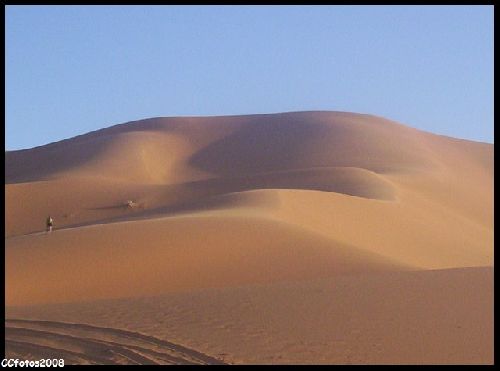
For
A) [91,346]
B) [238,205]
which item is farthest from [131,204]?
[91,346]

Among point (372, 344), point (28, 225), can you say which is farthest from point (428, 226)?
point (372, 344)

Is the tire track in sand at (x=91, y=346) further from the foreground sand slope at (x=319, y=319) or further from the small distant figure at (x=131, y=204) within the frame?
the small distant figure at (x=131, y=204)

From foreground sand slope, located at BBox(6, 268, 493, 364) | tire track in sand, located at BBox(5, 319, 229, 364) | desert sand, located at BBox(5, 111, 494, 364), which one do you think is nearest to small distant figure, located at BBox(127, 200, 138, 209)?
desert sand, located at BBox(5, 111, 494, 364)

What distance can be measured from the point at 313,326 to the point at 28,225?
26092 mm

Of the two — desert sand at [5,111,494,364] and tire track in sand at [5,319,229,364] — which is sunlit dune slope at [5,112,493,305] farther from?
tire track in sand at [5,319,229,364]

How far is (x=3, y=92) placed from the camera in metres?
13.8

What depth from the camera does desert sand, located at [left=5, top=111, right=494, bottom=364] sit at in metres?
9.96

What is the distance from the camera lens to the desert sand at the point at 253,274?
996 cm

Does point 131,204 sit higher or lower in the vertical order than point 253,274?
higher

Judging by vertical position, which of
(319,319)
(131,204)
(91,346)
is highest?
(131,204)

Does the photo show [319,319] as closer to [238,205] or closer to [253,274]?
[253,274]

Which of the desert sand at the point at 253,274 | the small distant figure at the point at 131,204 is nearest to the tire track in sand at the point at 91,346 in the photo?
the desert sand at the point at 253,274

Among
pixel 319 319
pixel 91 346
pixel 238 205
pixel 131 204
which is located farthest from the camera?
pixel 131 204

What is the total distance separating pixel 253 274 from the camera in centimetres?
1586
